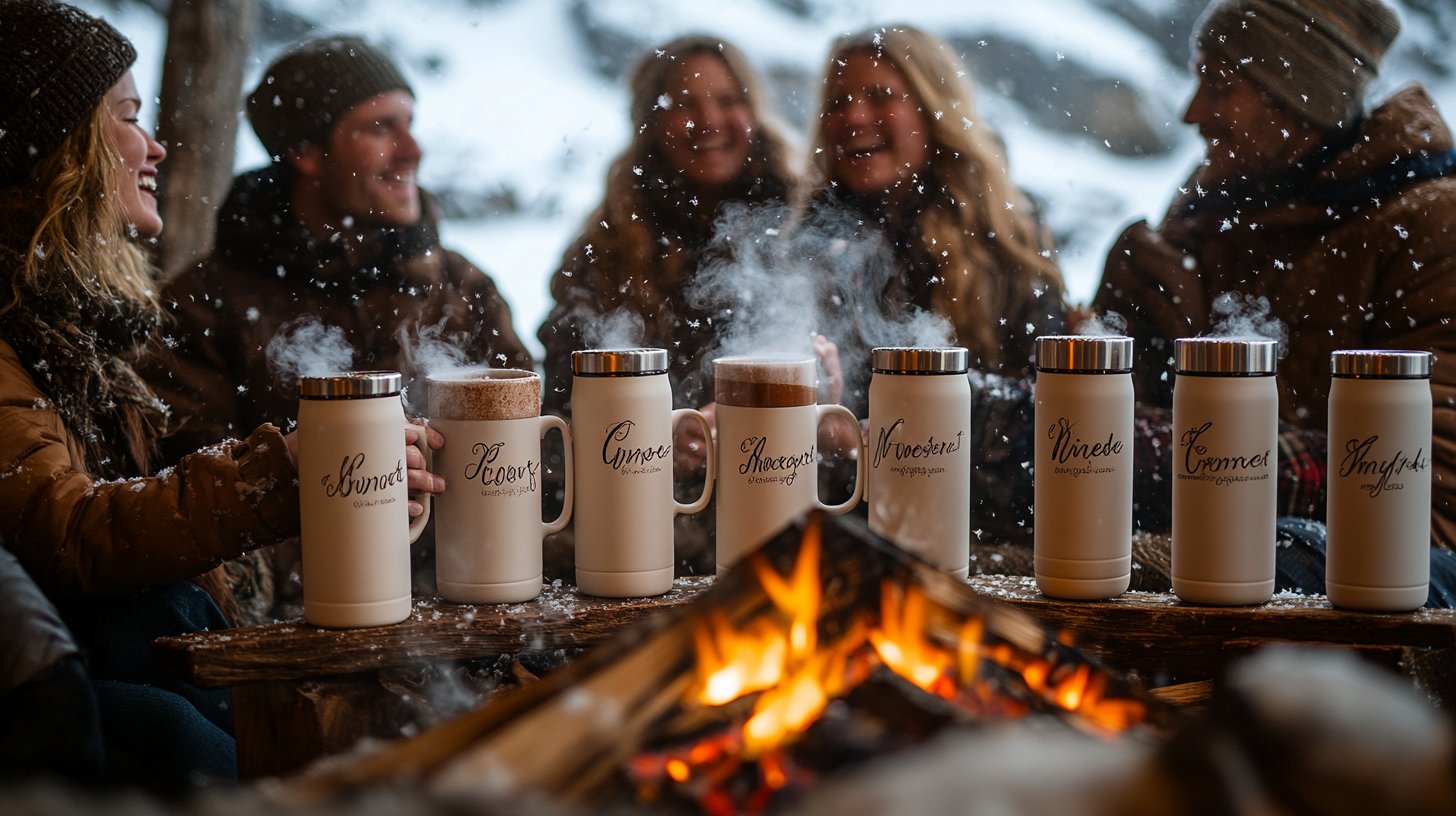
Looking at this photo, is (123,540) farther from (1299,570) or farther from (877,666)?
(1299,570)

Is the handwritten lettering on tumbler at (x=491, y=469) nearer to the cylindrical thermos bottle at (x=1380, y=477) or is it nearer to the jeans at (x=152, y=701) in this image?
the jeans at (x=152, y=701)

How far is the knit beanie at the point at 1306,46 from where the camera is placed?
2.23 meters

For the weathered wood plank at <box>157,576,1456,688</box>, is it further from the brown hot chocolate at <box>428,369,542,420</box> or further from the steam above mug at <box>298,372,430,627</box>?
the brown hot chocolate at <box>428,369,542,420</box>

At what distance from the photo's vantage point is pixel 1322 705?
835 millimetres

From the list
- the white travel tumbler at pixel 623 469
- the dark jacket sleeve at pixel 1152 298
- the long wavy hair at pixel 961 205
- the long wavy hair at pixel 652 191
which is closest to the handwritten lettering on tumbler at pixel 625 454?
the white travel tumbler at pixel 623 469

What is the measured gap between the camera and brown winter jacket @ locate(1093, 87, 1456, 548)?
2.20m

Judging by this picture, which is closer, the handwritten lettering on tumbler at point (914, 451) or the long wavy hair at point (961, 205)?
the handwritten lettering on tumbler at point (914, 451)

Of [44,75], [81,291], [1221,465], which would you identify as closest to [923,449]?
[1221,465]

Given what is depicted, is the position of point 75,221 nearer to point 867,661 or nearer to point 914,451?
point 914,451

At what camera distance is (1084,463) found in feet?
5.39

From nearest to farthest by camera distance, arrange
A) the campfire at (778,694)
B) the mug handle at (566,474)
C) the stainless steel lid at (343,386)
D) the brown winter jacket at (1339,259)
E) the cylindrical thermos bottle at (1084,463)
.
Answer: the campfire at (778,694) < the stainless steel lid at (343,386) < the cylindrical thermos bottle at (1084,463) < the mug handle at (566,474) < the brown winter jacket at (1339,259)

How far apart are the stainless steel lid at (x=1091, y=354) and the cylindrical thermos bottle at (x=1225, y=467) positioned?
7cm

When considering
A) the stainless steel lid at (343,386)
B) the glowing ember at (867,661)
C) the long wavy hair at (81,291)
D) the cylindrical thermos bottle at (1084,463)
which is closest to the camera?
the glowing ember at (867,661)

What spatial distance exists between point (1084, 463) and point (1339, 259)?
923 mm
